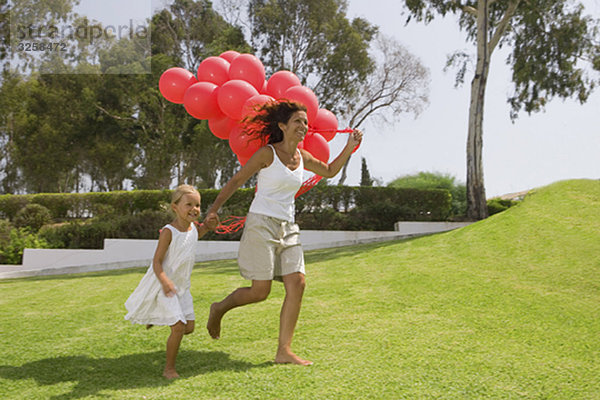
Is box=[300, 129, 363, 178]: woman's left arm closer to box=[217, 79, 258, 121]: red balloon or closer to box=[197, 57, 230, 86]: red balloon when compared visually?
box=[217, 79, 258, 121]: red balloon

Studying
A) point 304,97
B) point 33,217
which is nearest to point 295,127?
point 304,97

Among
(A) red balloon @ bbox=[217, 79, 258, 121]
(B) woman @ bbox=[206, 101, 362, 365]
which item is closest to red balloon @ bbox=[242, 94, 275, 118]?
(A) red balloon @ bbox=[217, 79, 258, 121]

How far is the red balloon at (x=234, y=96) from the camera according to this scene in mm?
4766

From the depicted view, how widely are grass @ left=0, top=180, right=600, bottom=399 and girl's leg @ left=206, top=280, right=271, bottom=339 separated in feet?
0.81

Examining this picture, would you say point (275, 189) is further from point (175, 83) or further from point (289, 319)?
point (175, 83)

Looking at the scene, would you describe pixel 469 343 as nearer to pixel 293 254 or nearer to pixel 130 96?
pixel 293 254

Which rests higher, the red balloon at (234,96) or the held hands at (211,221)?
the red balloon at (234,96)

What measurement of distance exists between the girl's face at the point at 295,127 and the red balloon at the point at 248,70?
1.31 m

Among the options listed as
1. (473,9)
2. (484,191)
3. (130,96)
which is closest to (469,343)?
(484,191)

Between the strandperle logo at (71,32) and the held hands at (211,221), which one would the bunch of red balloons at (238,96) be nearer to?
the held hands at (211,221)

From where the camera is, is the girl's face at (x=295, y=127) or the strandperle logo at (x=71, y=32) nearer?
the girl's face at (x=295, y=127)

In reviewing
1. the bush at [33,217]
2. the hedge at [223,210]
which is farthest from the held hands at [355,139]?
the bush at [33,217]

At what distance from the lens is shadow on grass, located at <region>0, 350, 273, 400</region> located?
3.47 m

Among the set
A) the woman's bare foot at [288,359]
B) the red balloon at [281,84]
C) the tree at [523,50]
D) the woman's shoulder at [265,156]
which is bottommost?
the woman's bare foot at [288,359]
